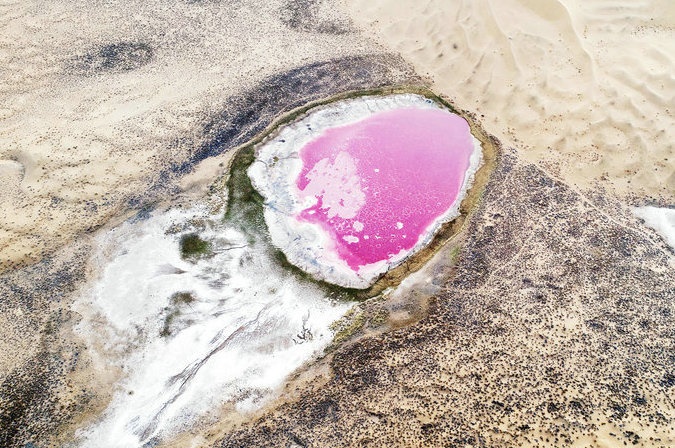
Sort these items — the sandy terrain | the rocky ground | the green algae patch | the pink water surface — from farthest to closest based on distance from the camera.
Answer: the sandy terrain
the pink water surface
the green algae patch
the rocky ground

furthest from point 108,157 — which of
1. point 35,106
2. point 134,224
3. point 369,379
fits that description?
point 369,379

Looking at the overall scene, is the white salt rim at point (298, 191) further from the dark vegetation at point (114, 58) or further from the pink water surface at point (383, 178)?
the dark vegetation at point (114, 58)

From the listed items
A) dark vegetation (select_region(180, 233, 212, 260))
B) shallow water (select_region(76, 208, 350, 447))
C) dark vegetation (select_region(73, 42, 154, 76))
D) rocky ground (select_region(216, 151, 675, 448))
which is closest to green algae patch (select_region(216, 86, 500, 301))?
shallow water (select_region(76, 208, 350, 447))

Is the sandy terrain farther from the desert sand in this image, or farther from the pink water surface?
the pink water surface

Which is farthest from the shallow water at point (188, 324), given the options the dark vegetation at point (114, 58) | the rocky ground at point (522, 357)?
the dark vegetation at point (114, 58)

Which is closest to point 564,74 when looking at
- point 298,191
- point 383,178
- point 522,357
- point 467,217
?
point 467,217
